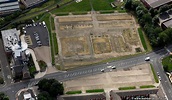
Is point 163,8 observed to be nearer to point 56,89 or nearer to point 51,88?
point 56,89

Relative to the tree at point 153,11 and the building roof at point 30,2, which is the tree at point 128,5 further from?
the building roof at point 30,2

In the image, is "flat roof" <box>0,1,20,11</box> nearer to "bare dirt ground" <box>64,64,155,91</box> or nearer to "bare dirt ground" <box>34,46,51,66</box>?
"bare dirt ground" <box>34,46,51,66</box>

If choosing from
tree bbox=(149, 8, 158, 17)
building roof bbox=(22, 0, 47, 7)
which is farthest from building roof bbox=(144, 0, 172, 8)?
building roof bbox=(22, 0, 47, 7)

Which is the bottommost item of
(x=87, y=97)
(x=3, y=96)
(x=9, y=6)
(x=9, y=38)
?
(x=87, y=97)

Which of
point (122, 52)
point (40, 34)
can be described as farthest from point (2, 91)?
point (122, 52)

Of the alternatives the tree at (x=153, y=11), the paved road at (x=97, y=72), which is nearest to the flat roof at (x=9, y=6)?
the paved road at (x=97, y=72)

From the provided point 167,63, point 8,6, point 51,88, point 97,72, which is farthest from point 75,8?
point 51,88

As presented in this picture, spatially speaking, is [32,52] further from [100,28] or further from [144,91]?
[144,91]
